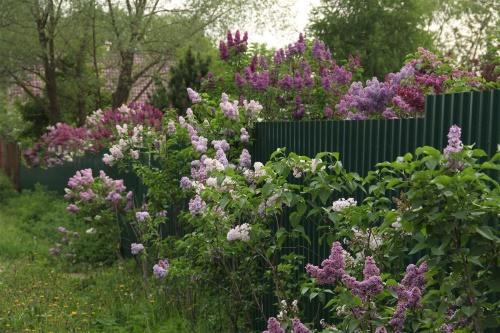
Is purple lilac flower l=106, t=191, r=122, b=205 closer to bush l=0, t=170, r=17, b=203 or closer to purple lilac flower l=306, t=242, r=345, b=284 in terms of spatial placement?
purple lilac flower l=306, t=242, r=345, b=284

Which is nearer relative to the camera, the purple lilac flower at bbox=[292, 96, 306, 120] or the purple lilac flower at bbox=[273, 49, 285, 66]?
the purple lilac flower at bbox=[292, 96, 306, 120]

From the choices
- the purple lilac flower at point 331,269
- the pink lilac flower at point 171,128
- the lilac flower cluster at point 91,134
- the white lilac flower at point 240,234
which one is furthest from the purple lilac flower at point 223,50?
the purple lilac flower at point 331,269

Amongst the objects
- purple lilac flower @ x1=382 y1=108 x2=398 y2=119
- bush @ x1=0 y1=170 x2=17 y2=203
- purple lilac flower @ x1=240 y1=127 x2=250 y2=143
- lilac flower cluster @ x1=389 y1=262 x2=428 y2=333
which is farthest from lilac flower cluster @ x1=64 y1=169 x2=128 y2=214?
bush @ x1=0 y1=170 x2=17 y2=203

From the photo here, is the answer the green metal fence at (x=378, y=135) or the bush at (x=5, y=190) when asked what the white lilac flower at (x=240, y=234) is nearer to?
the green metal fence at (x=378, y=135)

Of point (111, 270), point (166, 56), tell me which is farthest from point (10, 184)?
point (111, 270)

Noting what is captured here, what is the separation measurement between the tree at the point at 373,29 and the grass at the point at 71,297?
555 inches

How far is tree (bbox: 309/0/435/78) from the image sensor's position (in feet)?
75.6

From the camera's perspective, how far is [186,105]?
1518cm

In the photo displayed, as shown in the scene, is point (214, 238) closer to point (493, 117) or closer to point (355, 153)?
point (355, 153)

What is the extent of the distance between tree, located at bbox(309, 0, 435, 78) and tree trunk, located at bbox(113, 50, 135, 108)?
21.8 feet

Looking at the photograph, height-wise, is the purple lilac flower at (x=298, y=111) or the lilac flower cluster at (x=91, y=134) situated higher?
the purple lilac flower at (x=298, y=111)

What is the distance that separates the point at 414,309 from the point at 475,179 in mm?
797

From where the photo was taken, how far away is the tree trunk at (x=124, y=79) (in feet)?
83.1

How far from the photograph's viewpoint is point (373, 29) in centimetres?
2338
